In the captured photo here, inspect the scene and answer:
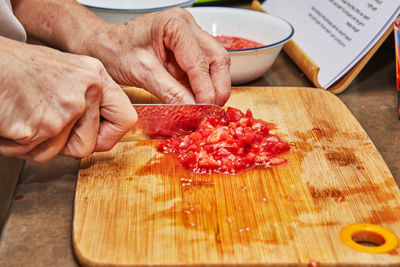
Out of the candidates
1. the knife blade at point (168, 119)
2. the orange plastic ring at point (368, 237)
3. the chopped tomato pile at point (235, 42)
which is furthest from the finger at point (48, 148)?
the chopped tomato pile at point (235, 42)

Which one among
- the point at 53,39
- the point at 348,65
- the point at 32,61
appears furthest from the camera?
the point at 348,65

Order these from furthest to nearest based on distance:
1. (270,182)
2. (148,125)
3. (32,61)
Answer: (148,125), (270,182), (32,61)

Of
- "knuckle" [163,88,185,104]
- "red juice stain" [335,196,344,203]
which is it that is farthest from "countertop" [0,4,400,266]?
"knuckle" [163,88,185,104]

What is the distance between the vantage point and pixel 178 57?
5.72ft

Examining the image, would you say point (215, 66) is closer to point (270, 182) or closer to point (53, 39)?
point (270, 182)

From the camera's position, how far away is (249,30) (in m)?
2.35

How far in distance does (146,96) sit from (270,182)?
2.57 ft

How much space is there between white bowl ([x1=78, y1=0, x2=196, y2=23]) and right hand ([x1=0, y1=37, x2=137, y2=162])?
88cm

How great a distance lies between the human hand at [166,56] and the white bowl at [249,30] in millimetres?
283

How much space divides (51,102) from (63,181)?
0.44 metres

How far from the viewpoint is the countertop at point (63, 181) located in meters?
1.26

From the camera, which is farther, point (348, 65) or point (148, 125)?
point (348, 65)

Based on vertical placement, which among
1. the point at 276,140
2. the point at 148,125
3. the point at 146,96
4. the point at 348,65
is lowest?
the point at 146,96

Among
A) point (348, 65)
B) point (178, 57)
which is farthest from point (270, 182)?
point (348, 65)
